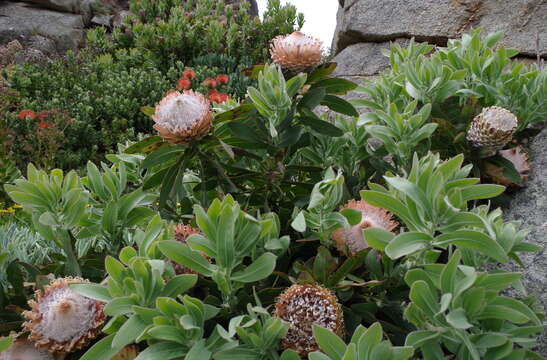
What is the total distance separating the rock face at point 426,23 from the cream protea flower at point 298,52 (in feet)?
5.70

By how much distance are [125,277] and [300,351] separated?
321 millimetres

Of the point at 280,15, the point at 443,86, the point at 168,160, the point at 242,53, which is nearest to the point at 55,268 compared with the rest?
the point at 168,160

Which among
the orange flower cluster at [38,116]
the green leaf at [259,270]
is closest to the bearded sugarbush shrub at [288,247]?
the green leaf at [259,270]

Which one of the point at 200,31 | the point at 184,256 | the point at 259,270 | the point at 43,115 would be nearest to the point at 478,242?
the point at 259,270

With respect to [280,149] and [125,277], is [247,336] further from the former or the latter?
[280,149]

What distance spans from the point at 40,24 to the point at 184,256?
1292 cm

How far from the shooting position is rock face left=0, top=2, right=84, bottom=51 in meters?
11.5

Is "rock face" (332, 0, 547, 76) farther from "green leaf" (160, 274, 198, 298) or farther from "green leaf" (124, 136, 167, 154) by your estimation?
"green leaf" (160, 274, 198, 298)

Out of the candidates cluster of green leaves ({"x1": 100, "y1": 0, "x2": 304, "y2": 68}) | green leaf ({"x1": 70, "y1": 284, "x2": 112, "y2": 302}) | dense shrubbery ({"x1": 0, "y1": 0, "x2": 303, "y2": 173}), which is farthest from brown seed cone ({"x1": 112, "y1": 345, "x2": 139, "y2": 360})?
cluster of green leaves ({"x1": 100, "y1": 0, "x2": 304, "y2": 68})

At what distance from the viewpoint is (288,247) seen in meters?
1.12

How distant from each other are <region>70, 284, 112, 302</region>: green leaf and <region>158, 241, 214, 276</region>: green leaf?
0.14 metres

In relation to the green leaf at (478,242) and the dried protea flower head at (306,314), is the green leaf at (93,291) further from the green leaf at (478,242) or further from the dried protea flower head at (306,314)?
the green leaf at (478,242)

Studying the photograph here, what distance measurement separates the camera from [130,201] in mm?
1188

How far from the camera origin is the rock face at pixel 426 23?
271 cm
